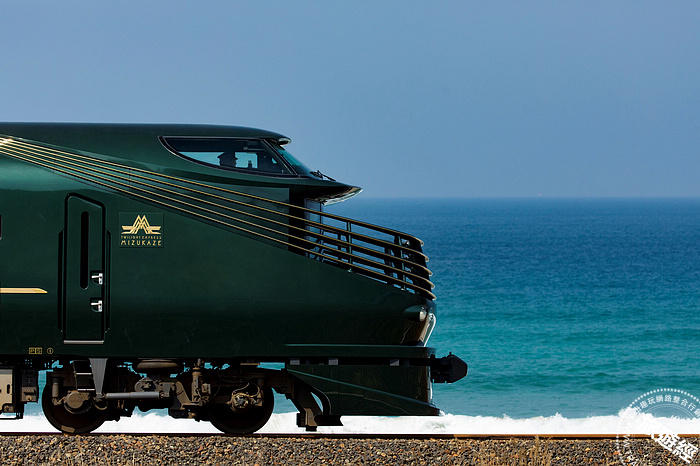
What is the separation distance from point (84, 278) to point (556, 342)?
30535mm

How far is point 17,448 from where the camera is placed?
387 inches

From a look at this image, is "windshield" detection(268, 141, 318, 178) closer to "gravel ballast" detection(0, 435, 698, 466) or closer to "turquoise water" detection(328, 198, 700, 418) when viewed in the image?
"gravel ballast" detection(0, 435, 698, 466)

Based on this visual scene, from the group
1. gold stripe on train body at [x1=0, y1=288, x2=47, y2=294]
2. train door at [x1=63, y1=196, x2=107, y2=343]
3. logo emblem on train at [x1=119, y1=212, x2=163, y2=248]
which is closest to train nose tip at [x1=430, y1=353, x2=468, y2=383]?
logo emblem on train at [x1=119, y1=212, x2=163, y2=248]

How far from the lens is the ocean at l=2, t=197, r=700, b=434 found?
2194 cm

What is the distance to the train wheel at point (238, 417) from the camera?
10.9m

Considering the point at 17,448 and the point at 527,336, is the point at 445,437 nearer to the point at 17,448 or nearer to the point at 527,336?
the point at 17,448

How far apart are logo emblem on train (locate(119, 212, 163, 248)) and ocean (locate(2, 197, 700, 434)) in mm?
5733

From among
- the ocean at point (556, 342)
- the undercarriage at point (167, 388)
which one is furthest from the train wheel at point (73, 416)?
the ocean at point (556, 342)

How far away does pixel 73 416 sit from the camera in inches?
432

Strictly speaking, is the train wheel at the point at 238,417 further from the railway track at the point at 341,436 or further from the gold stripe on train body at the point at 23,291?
the gold stripe on train body at the point at 23,291

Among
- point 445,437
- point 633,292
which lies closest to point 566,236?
point 633,292

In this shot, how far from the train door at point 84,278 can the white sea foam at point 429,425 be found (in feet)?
19.1

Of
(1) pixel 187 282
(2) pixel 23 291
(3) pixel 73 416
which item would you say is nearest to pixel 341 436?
(1) pixel 187 282

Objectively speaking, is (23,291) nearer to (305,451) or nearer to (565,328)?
(305,451)
